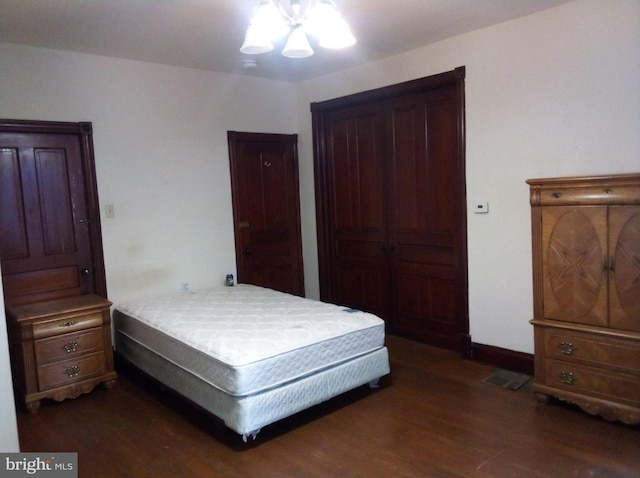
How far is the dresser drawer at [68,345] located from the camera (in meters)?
3.24

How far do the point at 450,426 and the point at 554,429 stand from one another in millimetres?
564

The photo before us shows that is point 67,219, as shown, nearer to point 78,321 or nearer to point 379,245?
point 78,321

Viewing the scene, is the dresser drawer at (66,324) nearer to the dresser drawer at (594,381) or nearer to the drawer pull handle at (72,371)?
the drawer pull handle at (72,371)

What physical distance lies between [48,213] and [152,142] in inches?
39.2

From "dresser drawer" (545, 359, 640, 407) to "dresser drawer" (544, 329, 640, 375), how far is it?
4 centimetres

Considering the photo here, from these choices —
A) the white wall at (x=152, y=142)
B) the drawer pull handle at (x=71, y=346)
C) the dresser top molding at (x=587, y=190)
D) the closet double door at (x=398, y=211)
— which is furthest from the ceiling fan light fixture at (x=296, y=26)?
the drawer pull handle at (x=71, y=346)

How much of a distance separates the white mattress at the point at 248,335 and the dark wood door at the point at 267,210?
917 millimetres

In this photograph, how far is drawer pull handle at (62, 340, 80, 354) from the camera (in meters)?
3.33

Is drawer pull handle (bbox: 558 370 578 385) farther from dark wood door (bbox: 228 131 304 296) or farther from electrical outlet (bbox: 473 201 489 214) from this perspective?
dark wood door (bbox: 228 131 304 296)

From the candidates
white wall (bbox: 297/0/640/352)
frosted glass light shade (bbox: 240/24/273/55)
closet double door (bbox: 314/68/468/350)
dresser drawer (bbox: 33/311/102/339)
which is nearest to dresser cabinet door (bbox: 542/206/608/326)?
white wall (bbox: 297/0/640/352)

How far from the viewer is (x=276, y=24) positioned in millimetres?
2316

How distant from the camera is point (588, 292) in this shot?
2832mm

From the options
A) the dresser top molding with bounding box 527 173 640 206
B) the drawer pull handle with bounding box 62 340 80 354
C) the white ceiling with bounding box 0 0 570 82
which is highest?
the white ceiling with bounding box 0 0 570 82

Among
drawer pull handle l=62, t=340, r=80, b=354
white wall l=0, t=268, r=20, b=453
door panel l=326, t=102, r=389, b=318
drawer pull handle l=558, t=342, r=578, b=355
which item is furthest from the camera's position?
door panel l=326, t=102, r=389, b=318
